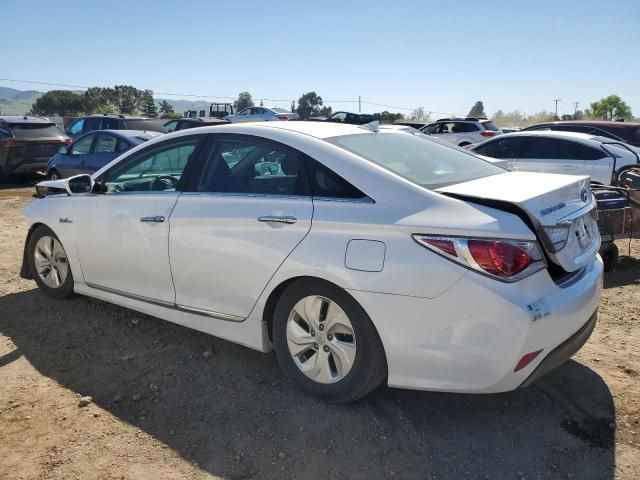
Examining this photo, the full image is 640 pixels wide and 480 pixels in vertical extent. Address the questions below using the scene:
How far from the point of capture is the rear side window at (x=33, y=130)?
1288 centimetres

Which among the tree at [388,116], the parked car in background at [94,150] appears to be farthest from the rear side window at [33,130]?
the tree at [388,116]

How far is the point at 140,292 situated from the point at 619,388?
3.22m

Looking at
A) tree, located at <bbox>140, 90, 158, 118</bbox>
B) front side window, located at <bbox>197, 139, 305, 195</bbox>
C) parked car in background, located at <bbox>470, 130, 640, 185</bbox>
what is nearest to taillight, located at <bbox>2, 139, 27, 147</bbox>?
parked car in background, located at <bbox>470, 130, 640, 185</bbox>

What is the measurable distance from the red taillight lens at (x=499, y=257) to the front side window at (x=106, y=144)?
904cm

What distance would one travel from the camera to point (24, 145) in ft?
41.8

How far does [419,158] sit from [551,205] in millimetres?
903

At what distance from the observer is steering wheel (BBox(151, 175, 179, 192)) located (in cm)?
379

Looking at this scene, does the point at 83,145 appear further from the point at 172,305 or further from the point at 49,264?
the point at 172,305

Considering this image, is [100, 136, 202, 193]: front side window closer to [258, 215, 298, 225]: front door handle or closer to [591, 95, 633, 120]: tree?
[258, 215, 298, 225]: front door handle

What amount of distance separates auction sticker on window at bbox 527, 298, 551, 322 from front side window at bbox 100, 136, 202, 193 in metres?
2.41

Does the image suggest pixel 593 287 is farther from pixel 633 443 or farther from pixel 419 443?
pixel 419 443

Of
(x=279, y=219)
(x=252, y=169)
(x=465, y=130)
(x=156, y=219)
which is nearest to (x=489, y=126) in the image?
(x=465, y=130)

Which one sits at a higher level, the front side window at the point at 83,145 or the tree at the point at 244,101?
the tree at the point at 244,101

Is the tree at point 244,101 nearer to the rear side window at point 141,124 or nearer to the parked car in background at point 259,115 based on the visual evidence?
the parked car in background at point 259,115
